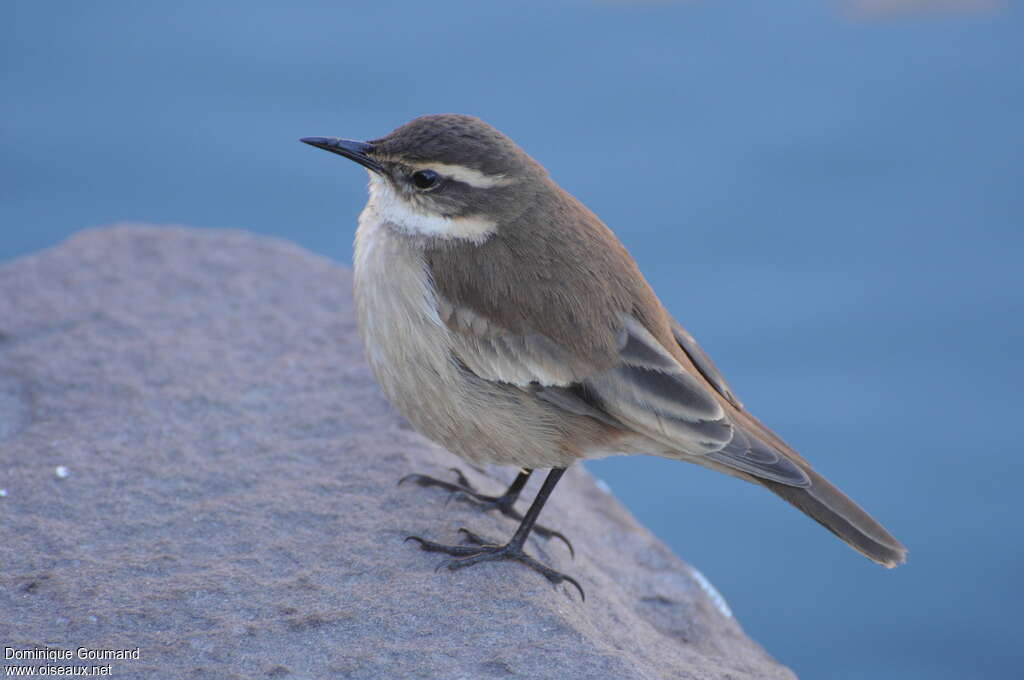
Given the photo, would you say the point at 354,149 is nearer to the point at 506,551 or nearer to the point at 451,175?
the point at 451,175

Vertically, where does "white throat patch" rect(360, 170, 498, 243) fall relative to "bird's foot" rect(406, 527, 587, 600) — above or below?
above

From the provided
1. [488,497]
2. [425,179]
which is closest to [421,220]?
[425,179]

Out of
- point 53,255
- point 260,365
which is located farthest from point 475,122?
point 53,255

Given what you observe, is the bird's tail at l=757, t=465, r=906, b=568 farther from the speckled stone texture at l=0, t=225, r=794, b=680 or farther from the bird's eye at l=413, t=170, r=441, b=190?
the bird's eye at l=413, t=170, r=441, b=190

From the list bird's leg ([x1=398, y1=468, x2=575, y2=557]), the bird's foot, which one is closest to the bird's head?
bird's leg ([x1=398, y1=468, x2=575, y2=557])

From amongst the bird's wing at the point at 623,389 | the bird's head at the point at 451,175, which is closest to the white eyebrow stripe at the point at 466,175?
the bird's head at the point at 451,175

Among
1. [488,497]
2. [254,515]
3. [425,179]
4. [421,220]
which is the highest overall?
[425,179]
